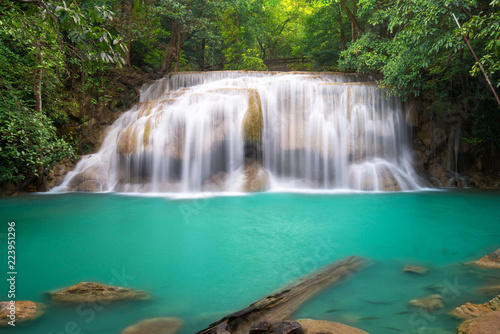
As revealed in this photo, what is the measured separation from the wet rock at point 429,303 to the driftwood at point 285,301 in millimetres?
928

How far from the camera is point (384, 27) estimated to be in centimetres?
1647

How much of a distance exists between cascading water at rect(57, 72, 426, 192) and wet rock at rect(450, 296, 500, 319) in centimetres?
879

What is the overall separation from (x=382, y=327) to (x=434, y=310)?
68cm

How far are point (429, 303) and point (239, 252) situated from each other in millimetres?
2894

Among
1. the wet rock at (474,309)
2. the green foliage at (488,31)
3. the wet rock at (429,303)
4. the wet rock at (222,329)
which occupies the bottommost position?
the wet rock at (429,303)

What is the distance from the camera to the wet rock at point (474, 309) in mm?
2857

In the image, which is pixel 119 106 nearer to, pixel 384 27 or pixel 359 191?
pixel 359 191

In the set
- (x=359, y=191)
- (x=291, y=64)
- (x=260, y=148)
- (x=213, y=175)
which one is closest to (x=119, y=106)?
(x=213, y=175)

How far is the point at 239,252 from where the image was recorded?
17.3ft

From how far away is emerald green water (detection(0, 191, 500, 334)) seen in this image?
318 centimetres

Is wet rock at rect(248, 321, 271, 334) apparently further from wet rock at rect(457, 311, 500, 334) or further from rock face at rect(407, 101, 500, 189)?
rock face at rect(407, 101, 500, 189)

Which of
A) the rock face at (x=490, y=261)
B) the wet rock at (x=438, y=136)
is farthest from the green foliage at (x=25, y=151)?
the wet rock at (x=438, y=136)

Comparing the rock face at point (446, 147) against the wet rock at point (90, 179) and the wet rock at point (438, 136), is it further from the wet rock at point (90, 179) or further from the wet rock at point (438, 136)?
the wet rock at point (90, 179)

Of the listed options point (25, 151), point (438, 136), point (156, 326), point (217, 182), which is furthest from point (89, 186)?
point (438, 136)
